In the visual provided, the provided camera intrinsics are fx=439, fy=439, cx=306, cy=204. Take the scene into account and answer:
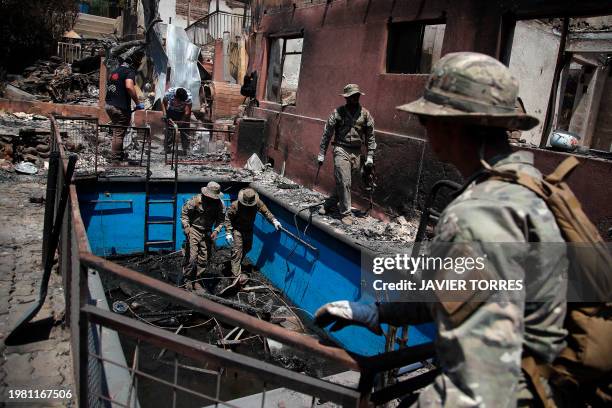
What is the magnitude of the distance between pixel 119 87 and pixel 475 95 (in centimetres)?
924

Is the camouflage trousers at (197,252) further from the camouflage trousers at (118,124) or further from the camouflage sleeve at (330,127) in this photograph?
the camouflage trousers at (118,124)

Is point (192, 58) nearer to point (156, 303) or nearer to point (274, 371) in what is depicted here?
point (156, 303)

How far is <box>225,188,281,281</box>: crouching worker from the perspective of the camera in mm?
8117

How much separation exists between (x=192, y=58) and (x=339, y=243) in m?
11.4

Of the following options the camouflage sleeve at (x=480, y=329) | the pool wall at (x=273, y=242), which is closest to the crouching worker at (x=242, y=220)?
the pool wall at (x=273, y=242)

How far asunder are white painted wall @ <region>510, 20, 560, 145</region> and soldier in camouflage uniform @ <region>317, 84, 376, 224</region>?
2.64 meters

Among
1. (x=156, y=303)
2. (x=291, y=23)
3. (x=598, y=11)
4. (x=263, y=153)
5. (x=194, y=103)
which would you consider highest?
(x=291, y=23)

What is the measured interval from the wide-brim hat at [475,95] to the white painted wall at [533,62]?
22.6ft

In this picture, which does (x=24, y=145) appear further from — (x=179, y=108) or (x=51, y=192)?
(x=51, y=192)

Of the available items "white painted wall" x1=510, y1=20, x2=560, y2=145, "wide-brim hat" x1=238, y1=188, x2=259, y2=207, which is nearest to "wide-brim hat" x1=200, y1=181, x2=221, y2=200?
"wide-brim hat" x1=238, y1=188, x2=259, y2=207

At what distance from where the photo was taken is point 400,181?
7711mm

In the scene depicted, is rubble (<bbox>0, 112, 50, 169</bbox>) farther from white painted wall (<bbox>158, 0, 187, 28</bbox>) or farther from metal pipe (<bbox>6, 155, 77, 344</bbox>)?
white painted wall (<bbox>158, 0, 187, 28</bbox>)

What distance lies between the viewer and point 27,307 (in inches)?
153

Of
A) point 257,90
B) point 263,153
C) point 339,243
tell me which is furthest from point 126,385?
point 257,90
